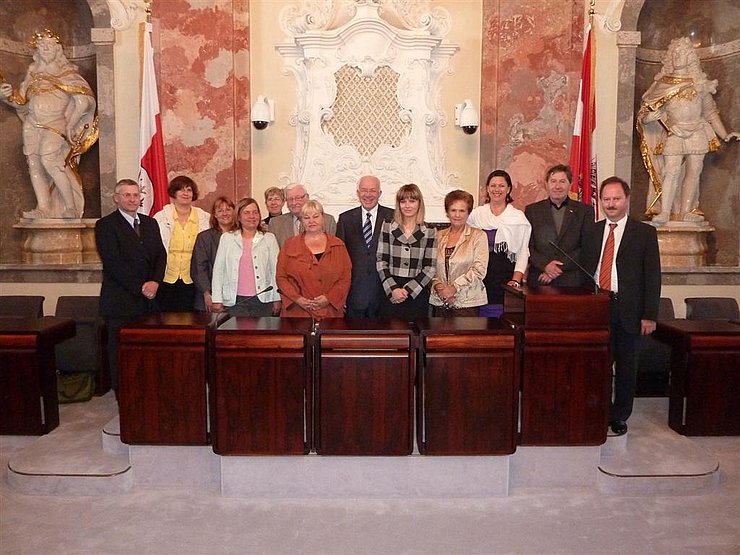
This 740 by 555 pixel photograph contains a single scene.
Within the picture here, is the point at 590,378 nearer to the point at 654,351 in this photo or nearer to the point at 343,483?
the point at 343,483

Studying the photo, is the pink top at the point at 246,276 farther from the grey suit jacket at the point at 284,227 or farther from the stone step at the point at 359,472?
the stone step at the point at 359,472

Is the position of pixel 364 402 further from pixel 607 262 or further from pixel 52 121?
pixel 52 121

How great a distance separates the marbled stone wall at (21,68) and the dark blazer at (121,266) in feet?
8.94

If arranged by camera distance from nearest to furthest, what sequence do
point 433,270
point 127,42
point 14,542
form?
point 14,542, point 433,270, point 127,42

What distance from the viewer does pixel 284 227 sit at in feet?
13.8

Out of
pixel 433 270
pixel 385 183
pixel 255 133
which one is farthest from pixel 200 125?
pixel 433 270

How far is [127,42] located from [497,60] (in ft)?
11.0

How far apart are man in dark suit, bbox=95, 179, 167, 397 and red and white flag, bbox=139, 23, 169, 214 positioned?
5.08 ft

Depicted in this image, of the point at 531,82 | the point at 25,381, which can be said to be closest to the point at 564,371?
the point at 25,381

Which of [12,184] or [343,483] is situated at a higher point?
[12,184]

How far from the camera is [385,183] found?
6.13 meters

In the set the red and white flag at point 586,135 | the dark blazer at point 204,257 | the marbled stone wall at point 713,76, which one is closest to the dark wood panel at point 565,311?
the dark blazer at point 204,257

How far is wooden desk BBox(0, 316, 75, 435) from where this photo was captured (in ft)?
12.5

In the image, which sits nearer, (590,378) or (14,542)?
(14,542)
